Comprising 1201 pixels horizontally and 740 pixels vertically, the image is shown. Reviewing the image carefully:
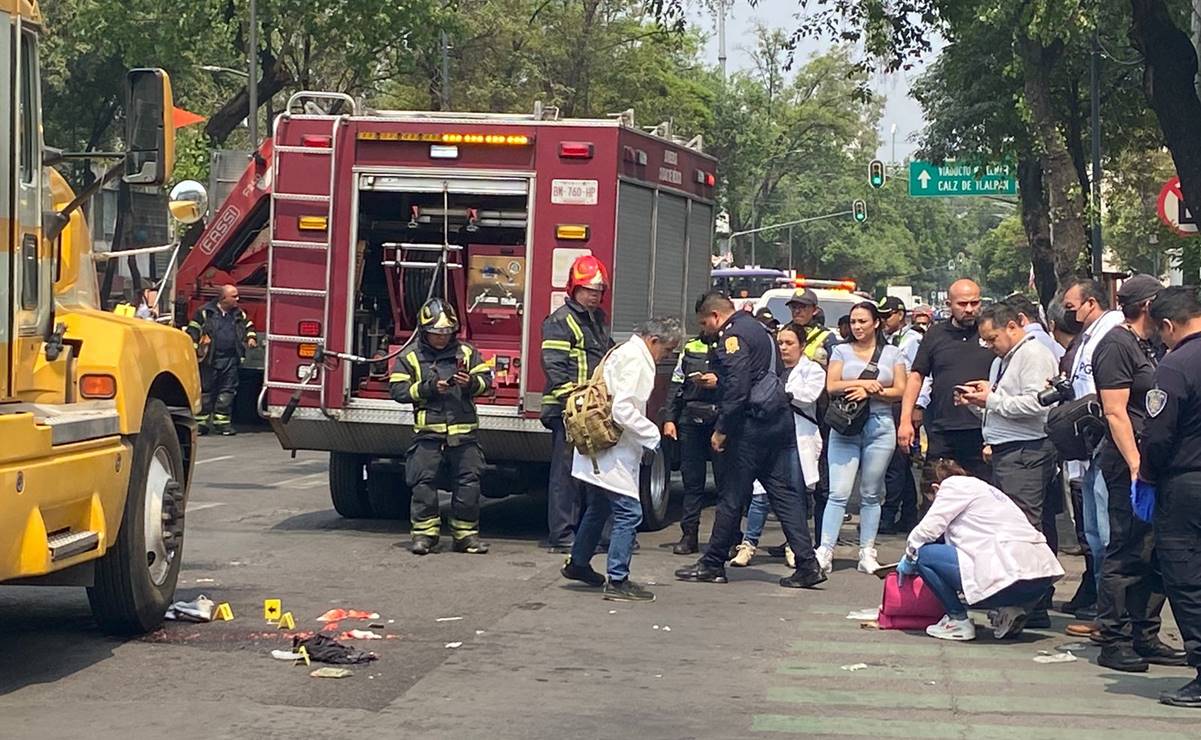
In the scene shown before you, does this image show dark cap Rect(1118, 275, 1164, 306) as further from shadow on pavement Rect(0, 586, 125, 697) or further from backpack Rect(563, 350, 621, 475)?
shadow on pavement Rect(0, 586, 125, 697)

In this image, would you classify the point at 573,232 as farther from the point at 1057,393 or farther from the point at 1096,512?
the point at 1096,512

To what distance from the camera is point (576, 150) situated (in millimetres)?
12414

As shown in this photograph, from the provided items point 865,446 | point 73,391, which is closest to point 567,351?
point 865,446

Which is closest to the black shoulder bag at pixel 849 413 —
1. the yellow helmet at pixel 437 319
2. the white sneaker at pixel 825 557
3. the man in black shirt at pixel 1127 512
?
the white sneaker at pixel 825 557

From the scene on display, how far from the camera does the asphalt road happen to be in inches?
278

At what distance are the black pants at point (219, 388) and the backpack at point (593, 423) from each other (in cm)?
1166

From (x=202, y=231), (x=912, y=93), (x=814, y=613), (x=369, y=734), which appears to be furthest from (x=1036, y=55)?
(x=369, y=734)

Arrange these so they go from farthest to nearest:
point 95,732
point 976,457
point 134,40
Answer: point 134,40 → point 976,457 → point 95,732

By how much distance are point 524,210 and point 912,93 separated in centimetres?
2370

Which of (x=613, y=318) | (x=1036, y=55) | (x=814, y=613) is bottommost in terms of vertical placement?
(x=814, y=613)

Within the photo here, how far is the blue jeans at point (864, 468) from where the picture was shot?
11.6 m

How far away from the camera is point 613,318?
41.3 ft

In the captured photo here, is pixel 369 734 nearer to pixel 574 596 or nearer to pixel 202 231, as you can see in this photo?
pixel 574 596

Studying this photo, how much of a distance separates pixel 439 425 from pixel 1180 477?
5.57 meters
